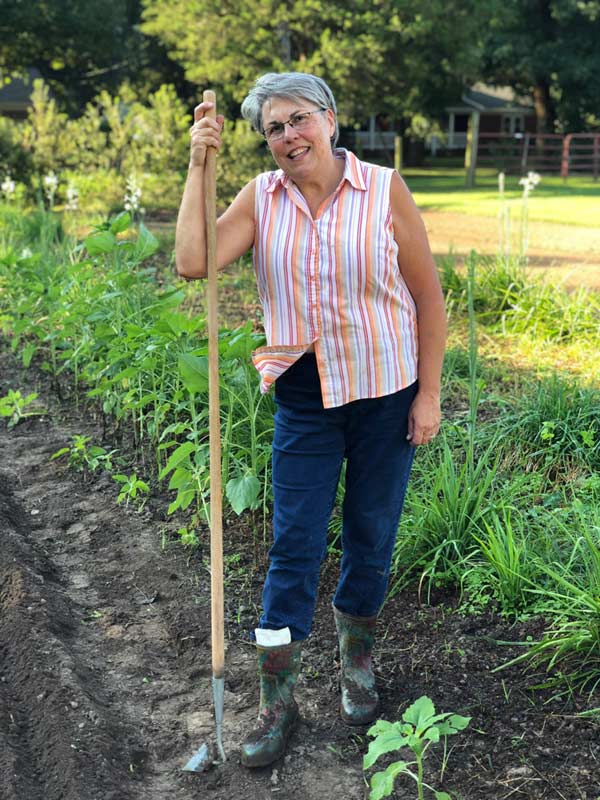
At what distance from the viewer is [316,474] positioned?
2.73 m

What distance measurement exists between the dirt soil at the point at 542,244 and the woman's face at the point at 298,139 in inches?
205

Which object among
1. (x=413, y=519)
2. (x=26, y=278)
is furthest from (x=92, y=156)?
(x=413, y=519)

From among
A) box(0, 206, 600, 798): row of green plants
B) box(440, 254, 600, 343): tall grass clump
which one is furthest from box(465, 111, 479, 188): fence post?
box(0, 206, 600, 798): row of green plants

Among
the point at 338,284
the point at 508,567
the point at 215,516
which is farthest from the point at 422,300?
the point at 508,567

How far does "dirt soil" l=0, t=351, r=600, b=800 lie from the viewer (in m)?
2.69

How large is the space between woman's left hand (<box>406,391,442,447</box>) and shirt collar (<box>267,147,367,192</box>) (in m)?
0.62

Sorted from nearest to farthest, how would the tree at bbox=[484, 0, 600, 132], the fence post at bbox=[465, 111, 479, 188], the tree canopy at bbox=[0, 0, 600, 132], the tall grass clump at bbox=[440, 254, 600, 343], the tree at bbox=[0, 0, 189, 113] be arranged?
1. the tall grass clump at bbox=[440, 254, 600, 343]
2. the tree canopy at bbox=[0, 0, 600, 132]
3. the fence post at bbox=[465, 111, 479, 188]
4. the tree at bbox=[0, 0, 189, 113]
5. the tree at bbox=[484, 0, 600, 132]

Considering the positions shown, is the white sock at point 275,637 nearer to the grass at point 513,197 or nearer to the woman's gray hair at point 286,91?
the woman's gray hair at point 286,91

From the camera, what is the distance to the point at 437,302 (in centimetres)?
274

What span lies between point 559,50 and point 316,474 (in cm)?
3927

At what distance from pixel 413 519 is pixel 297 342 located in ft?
4.43

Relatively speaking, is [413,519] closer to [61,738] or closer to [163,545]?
[163,545]

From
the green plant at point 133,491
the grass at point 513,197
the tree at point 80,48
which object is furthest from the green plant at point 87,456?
the tree at point 80,48

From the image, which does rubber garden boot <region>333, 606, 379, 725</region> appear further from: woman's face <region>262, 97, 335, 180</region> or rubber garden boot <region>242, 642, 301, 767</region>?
woman's face <region>262, 97, 335, 180</region>
